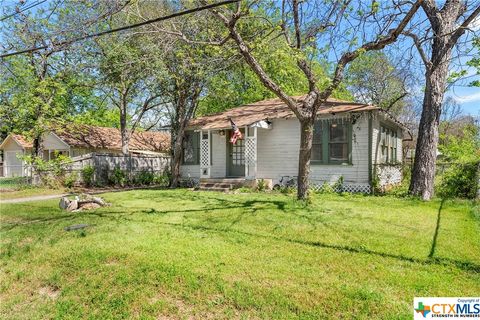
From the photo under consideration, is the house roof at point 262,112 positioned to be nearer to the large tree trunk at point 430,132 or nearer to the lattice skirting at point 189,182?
the large tree trunk at point 430,132

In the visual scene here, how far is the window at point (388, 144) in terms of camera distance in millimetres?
12742

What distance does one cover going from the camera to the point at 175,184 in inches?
626

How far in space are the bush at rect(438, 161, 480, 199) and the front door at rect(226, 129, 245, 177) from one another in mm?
7630

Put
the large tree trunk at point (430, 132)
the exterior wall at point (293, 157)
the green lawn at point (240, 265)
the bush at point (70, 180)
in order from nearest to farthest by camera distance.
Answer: the green lawn at point (240, 265)
the large tree trunk at point (430, 132)
the exterior wall at point (293, 157)
the bush at point (70, 180)

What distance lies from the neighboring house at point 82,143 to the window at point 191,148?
790 cm

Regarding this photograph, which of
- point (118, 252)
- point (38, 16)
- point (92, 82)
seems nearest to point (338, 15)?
point (118, 252)

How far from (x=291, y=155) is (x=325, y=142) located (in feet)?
4.80

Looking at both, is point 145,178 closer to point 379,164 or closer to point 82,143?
point 82,143

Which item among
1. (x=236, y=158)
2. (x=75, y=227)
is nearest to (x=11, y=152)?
(x=236, y=158)

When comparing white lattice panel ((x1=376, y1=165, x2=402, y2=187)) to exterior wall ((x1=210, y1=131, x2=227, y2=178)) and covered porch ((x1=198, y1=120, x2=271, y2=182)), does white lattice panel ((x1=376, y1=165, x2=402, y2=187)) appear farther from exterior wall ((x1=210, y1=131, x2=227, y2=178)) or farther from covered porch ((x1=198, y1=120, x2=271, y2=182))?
exterior wall ((x1=210, y1=131, x2=227, y2=178))

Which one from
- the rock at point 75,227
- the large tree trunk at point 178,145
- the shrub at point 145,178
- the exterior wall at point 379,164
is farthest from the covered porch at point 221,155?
the rock at point 75,227

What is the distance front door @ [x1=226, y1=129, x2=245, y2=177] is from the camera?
14.5m

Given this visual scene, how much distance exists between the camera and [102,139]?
83.5 feet

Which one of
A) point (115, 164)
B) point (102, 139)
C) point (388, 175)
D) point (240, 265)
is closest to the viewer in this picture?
point (240, 265)
